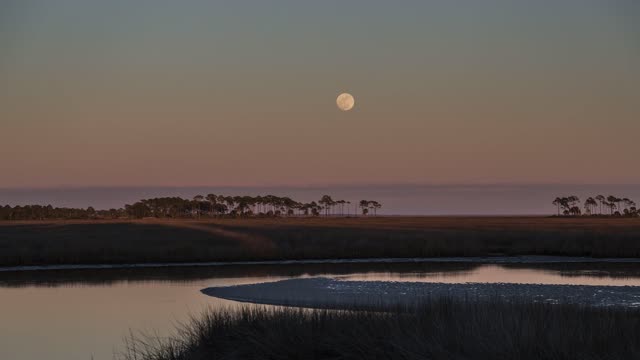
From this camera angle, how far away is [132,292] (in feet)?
98.2

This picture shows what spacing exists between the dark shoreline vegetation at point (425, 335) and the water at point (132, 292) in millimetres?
4520

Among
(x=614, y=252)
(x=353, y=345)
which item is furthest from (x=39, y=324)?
(x=614, y=252)

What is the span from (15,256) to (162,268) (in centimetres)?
694

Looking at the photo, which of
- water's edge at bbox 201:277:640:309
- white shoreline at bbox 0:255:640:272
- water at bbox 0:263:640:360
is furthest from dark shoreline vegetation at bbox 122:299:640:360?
white shoreline at bbox 0:255:640:272

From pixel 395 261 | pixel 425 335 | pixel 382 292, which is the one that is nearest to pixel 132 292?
pixel 382 292

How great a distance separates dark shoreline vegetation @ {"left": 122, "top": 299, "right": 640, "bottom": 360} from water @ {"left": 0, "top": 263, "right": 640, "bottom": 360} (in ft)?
14.8

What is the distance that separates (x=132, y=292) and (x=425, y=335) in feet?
63.2

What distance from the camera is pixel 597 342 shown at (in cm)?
1173

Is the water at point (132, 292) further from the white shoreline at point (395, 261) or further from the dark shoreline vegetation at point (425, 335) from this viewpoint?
the dark shoreline vegetation at point (425, 335)

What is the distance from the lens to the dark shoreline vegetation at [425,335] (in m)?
11.3

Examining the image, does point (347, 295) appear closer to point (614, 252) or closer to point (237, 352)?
point (237, 352)

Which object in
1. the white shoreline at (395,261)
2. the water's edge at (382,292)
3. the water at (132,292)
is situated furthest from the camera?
the white shoreline at (395,261)

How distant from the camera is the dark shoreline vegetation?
11297 mm

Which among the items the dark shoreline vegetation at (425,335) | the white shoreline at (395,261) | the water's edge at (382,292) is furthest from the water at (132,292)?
the dark shoreline vegetation at (425,335)
